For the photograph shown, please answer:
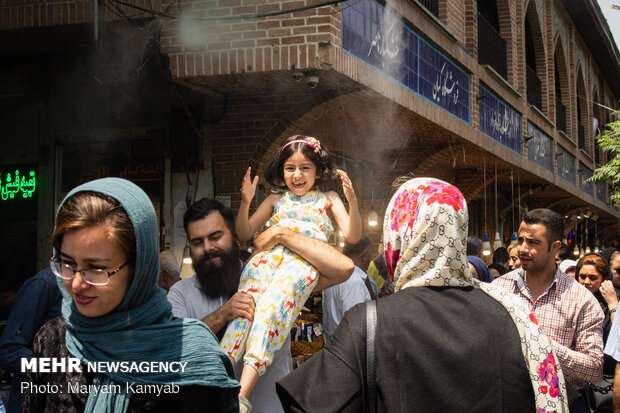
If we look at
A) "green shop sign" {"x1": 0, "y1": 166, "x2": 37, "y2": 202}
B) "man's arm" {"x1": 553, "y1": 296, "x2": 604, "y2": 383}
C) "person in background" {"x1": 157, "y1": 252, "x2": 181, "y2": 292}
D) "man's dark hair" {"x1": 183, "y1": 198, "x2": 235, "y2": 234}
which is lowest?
"man's arm" {"x1": 553, "y1": 296, "x2": 604, "y2": 383}

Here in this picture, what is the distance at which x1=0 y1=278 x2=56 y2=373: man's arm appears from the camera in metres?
3.07

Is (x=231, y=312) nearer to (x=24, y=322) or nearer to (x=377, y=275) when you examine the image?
(x=24, y=322)

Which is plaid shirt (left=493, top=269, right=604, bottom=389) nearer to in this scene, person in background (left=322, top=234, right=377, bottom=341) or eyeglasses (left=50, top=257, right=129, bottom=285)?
person in background (left=322, top=234, right=377, bottom=341)

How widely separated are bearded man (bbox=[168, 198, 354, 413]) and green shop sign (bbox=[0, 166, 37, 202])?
18.4 ft

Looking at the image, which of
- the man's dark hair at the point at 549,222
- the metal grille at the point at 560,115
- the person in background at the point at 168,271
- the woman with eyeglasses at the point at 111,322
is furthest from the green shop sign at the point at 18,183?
the metal grille at the point at 560,115

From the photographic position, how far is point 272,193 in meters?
3.74

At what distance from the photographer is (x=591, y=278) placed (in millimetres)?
6062

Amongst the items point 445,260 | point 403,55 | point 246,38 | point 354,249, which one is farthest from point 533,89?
point 445,260

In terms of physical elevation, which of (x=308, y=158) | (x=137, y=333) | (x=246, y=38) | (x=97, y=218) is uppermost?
(x=246, y=38)

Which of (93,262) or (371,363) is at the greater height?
(93,262)

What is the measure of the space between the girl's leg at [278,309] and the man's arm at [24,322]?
4.04 ft

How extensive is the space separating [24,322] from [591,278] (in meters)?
5.30

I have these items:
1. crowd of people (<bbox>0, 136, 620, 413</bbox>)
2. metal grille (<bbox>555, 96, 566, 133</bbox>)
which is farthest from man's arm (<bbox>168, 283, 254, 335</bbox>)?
metal grille (<bbox>555, 96, 566, 133</bbox>)

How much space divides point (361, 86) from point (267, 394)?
13.9ft
